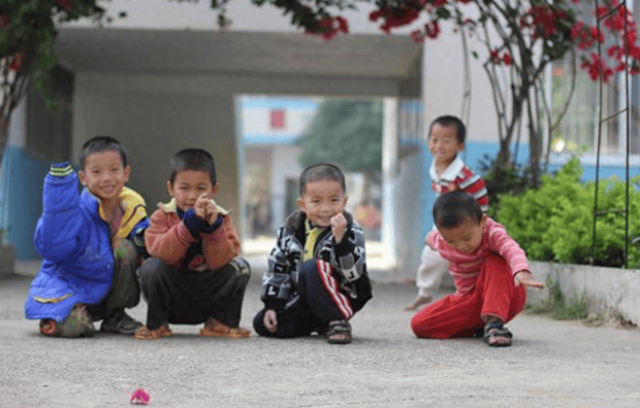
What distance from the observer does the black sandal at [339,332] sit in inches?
164

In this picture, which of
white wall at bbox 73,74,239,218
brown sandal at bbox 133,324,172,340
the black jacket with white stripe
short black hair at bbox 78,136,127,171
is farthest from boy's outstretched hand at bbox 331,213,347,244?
white wall at bbox 73,74,239,218

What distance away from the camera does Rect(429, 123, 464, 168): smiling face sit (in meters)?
6.26

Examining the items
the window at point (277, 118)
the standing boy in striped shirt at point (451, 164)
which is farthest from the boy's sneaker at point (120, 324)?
the window at point (277, 118)

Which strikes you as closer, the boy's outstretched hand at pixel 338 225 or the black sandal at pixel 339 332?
Answer: the boy's outstretched hand at pixel 338 225

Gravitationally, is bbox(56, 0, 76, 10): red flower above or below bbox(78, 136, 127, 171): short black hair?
above

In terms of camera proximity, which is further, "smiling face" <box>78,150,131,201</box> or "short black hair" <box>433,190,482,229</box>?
"smiling face" <box>78,150,131,201</box>

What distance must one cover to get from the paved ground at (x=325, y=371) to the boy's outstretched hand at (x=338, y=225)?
0.45 metres

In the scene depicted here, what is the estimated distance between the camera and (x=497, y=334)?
409cm

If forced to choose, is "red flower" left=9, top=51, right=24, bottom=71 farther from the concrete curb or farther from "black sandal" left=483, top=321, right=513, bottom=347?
"black sandal" left=483, top=321, right=513, bottom=347

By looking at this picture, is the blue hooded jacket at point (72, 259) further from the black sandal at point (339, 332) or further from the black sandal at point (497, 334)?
the black sandal at point (497, 334)

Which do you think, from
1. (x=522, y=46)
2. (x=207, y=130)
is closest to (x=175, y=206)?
(x=522, y=46)

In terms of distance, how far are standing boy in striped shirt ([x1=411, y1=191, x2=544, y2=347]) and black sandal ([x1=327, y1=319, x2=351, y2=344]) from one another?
15.5 inches

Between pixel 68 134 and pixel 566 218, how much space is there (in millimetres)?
10530

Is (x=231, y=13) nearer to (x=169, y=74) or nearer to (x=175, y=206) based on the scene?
(x=169, y=74)
